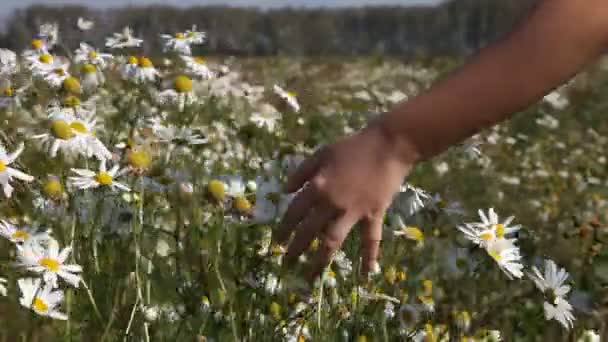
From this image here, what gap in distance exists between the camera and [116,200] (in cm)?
236

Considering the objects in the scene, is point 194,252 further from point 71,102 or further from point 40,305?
point 71,102

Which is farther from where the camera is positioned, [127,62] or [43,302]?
[127,62]

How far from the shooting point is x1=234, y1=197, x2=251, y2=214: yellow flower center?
6.80 ft

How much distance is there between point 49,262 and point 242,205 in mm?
479

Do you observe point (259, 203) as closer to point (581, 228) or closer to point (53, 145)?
point (53, 145)

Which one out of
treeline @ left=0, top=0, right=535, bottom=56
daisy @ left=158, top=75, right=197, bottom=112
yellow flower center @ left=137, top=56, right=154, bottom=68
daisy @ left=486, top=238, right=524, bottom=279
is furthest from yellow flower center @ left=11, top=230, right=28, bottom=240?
treeline @ left=0, top=0, right=535, bottom=56

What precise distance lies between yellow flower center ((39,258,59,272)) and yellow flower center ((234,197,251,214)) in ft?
1.51

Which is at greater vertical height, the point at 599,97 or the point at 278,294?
the point at 278,294

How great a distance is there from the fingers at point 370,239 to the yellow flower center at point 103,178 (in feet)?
2.58

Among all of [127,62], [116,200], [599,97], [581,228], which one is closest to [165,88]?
[127,62]

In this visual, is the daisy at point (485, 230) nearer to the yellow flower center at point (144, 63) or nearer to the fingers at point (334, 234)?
the fingers at point (334, 234)

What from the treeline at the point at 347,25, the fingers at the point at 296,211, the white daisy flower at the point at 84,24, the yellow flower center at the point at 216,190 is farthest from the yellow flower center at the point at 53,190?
the treeline at the point at 347,25

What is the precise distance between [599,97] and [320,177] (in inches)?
378

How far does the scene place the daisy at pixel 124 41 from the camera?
3746 millimetres
